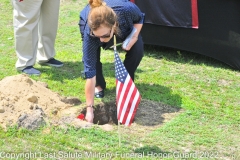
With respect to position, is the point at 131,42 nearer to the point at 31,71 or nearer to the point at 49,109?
the point at 49,109

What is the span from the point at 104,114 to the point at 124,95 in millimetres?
943

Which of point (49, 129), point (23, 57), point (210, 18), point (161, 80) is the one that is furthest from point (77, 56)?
point (49, 129)

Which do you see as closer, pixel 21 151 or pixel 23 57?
pixel 21 151

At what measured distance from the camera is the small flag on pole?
15.5 ft

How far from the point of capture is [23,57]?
6711mm

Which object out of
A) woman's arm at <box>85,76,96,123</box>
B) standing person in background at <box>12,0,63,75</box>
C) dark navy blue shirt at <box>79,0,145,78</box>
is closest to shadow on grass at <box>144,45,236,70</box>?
standing person in background at <box>12,0,63,75</box>

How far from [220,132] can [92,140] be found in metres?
1.35

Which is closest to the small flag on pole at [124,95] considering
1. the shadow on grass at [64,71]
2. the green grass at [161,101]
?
the green grass at [161,101]

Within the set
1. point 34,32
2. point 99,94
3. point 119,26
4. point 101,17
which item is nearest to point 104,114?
point 99,94

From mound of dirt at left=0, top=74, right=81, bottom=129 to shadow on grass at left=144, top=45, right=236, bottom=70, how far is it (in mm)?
2273

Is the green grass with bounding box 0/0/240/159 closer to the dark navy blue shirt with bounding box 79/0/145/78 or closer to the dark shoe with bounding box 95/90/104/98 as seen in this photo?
the dark shoe with bounding box 95/90/104/98

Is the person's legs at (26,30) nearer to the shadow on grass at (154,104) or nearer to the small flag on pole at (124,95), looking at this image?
the shadow on grass at (154,104)

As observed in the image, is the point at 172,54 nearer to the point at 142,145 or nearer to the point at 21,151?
the point at 142,145

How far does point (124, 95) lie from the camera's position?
15.5 ft
